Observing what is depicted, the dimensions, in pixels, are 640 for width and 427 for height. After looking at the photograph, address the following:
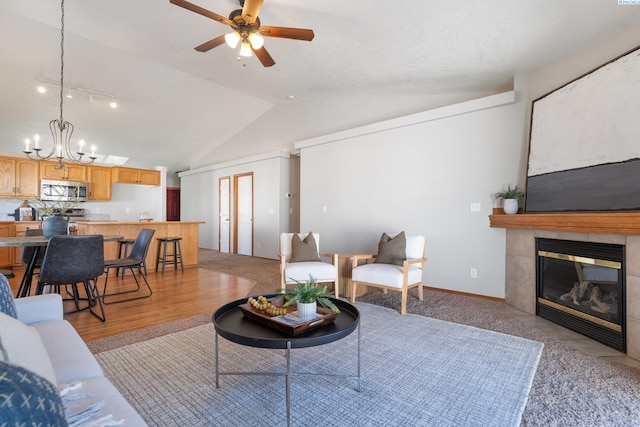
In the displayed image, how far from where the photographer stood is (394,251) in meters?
3.69

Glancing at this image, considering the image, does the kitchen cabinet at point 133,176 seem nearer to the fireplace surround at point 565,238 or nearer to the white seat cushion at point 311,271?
the white seat cushion at point 311,271

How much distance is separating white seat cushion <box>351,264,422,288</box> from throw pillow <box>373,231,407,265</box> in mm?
88

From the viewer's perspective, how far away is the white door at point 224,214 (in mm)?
8195

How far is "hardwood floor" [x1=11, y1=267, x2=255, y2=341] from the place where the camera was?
9.37ft

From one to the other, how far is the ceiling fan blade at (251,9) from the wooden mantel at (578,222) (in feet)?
10.5

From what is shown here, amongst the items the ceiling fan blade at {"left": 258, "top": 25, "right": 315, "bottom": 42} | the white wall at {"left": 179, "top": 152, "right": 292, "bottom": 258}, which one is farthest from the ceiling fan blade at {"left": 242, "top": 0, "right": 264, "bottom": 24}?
the white wall at {"left": 179, "top": 152, "right": 292, "bottom": 258}

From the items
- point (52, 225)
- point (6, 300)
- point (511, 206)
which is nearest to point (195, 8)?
point (6, 300)

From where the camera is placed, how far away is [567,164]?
300 cm

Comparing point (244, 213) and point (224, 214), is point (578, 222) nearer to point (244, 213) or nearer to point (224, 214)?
point (244, 213)

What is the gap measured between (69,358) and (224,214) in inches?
284

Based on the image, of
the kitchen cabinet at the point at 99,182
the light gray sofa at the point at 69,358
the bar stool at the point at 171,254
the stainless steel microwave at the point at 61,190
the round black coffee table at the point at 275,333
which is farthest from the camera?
the kitchen cabinet at the point at 99,182

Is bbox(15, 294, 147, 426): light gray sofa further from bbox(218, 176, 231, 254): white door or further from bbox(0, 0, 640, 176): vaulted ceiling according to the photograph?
bbox(218, 176, 231, 254): white door

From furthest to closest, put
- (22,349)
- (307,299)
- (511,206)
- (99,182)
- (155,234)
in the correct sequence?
(99,182) → (155,234) → (511,206) → (307,299) → (22,349)

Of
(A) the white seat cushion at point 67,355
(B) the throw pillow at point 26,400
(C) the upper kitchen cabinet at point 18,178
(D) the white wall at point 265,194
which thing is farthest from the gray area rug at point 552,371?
(C) the upper kitchen cabinet at point 18,178
